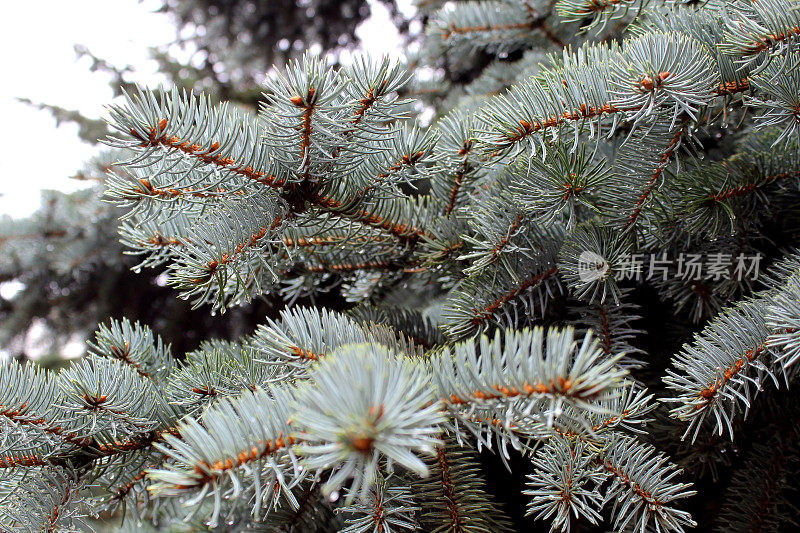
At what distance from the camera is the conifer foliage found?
33 cm

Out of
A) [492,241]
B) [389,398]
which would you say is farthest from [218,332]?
[389,398]

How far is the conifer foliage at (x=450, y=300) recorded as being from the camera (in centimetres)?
33

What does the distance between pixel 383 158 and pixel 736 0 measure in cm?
42

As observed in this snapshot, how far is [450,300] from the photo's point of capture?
0.57 metres
